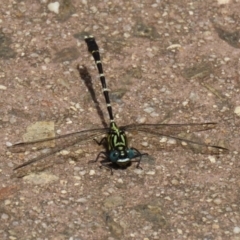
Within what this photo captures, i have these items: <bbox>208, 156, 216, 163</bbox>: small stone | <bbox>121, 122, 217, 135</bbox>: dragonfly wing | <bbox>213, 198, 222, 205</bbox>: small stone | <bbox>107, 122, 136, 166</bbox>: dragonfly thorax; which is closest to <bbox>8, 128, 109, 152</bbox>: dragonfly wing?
<bbox>107, 122, 136, 166</bbox>: dragonfly thorax

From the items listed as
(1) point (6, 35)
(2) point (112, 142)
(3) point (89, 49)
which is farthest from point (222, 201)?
(1) point (6, 35)

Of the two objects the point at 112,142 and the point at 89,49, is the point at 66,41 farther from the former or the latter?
the point at 112,142

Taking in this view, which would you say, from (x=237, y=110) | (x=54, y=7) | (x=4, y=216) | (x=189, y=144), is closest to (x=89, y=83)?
(x=54, y=7)

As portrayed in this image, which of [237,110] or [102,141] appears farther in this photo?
[237,110]

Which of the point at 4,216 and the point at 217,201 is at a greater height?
the point at 4,216

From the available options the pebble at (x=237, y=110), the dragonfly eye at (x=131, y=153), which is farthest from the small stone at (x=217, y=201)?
the pebble at (x=237, y=110)

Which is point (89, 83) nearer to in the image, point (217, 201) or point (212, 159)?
point (212, 159)
